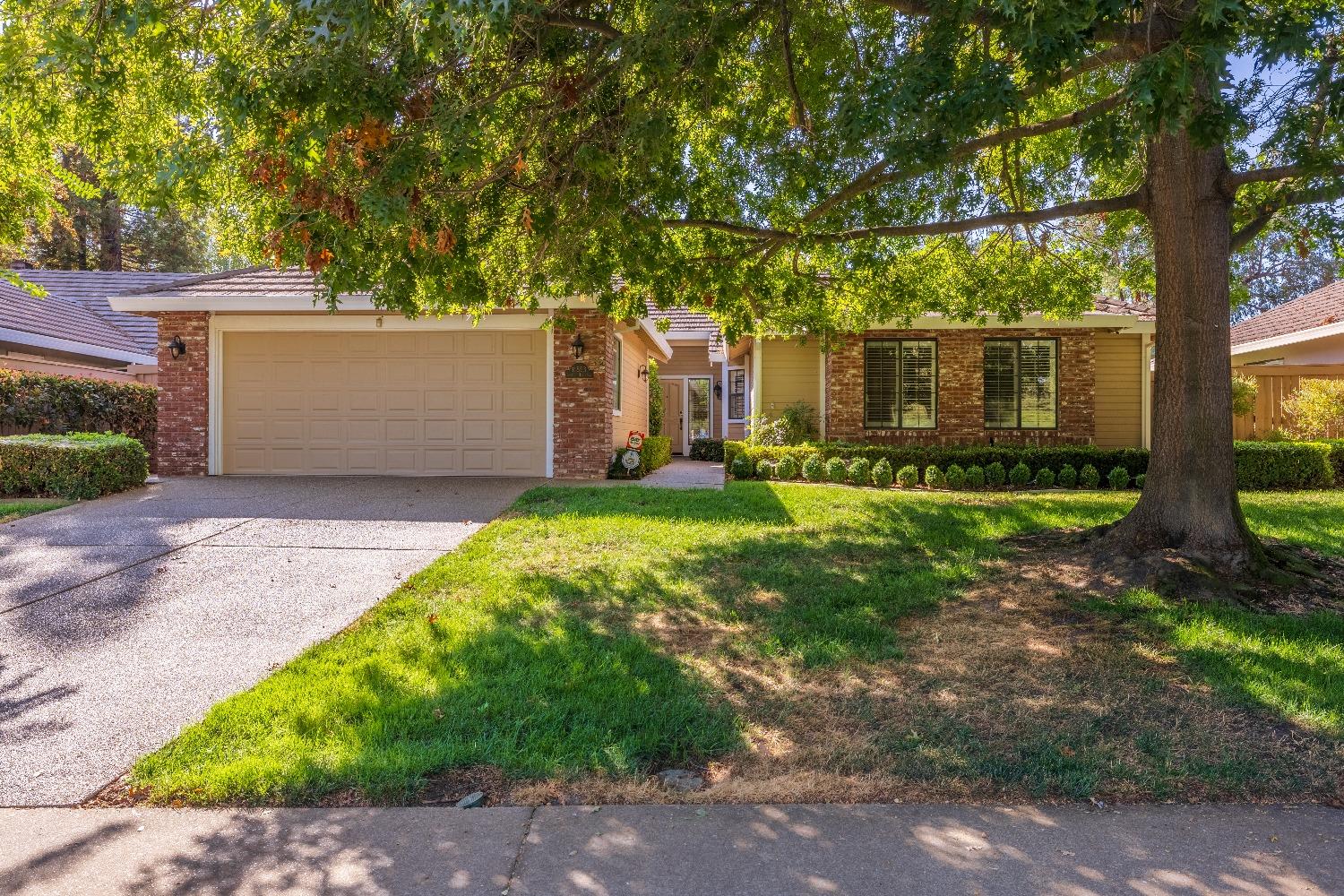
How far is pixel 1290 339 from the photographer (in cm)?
1714

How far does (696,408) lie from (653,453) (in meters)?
7.00

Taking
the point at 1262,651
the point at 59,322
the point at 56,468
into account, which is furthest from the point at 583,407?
the point at 59,322

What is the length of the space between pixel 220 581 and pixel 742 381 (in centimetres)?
1490

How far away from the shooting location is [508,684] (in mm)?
4117

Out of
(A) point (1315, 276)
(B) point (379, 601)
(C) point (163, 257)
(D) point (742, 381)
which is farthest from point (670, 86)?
(A) point (1315, 276)

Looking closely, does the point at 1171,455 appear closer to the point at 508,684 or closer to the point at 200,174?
the point at 508,684

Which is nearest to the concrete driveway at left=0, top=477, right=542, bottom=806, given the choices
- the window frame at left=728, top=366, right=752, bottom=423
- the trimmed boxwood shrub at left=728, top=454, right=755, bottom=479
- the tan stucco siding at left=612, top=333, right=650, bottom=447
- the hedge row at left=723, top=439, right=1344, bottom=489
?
the trimmed boxwood shrub at left=728, top=454, right=755, bottom=479

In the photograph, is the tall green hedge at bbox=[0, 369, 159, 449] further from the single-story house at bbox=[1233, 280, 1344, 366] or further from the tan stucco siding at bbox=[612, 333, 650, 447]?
the single-story house at bbox=[1233, 280, 1344, 366]

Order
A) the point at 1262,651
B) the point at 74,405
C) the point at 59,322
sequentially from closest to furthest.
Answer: the point at 1262,651, the point at 74,405, the point at 59,322

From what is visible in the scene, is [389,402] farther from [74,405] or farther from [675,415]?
[675,415]

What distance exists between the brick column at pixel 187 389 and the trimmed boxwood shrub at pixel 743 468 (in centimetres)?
846

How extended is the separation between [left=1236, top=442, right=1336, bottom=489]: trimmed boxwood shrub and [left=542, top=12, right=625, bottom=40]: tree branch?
11.1 m

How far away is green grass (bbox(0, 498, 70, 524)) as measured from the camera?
8788 mm

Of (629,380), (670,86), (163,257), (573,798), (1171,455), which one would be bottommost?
(573,798)
